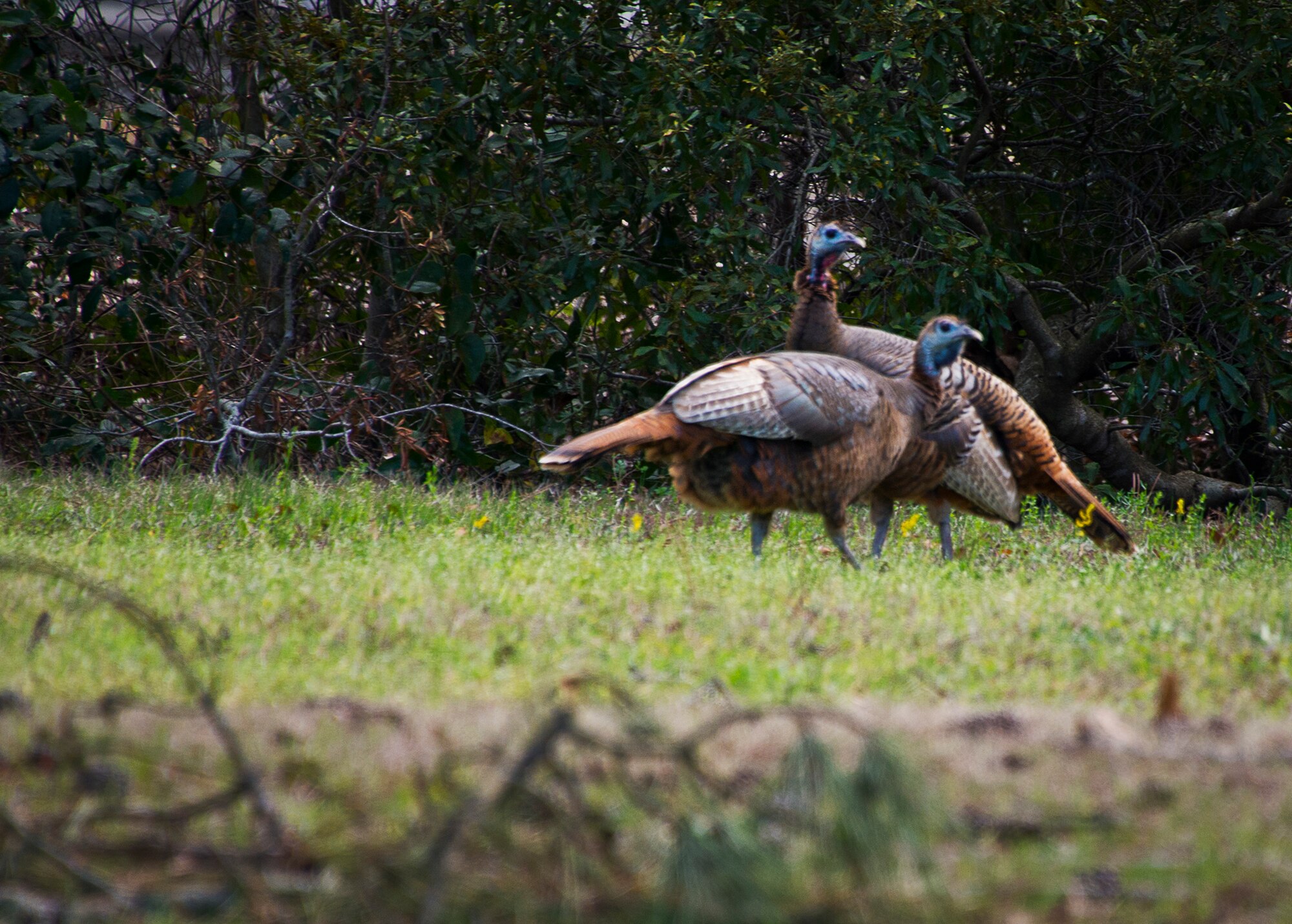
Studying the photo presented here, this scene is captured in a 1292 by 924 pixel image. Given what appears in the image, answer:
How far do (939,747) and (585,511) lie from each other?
5.12 metres

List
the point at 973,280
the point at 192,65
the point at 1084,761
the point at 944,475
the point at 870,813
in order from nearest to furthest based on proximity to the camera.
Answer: the point at 870,813 < the point at 1084,761 < the point at 944,475 < the point at 973,280 < the point at 192,65

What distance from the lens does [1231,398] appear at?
8.97 m

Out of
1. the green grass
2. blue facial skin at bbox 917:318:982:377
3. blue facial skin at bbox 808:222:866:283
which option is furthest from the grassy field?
blue facial skin at bbox 808:222:866:283

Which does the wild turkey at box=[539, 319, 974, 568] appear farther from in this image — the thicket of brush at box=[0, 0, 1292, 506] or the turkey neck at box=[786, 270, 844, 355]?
the thicket of brush at box=[0, 0, 1292, 506]

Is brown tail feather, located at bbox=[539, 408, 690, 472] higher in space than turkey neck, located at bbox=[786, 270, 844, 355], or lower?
lower

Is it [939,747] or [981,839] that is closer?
[981,839]

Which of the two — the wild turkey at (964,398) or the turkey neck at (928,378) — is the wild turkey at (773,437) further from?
the wild turkey at (964,398)

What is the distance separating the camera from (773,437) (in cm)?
619

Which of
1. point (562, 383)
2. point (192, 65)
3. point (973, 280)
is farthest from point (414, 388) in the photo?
point (973, 280)

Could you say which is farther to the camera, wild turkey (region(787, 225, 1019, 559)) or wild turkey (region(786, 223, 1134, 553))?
wild turkey (region(786, 223, 1134, 553))

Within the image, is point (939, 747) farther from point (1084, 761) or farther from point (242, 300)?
point (242, 300)

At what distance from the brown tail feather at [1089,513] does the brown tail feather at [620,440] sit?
2341 mm

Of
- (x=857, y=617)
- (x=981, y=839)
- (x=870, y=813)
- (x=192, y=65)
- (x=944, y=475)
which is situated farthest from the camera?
(x=192, y=65)

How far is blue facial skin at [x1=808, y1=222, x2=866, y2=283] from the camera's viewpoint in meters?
7.14
